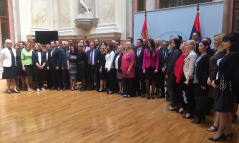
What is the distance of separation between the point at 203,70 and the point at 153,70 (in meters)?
1.83

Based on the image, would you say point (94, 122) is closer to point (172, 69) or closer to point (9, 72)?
point (172, 69)

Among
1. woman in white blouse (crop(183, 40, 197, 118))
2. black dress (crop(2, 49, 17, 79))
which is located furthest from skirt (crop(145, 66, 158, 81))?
black dress (crop(2, 49, 17, 79))

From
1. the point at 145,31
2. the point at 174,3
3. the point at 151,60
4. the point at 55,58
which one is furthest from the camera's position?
the point at 174,3

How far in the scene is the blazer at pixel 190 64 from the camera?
370 cm

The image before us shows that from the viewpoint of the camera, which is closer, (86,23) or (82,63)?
(82,63)

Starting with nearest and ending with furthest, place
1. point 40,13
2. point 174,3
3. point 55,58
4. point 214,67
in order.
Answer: point 214,67, point 55,58, point 174,3, point 40,13

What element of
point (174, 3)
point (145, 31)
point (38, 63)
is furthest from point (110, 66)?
point (174, 3)

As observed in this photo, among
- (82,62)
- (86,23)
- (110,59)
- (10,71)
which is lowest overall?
(10,71)

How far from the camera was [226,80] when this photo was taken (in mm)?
2818

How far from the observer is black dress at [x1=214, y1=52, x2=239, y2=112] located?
2.77 meters

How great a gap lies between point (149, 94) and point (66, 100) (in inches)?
80.5

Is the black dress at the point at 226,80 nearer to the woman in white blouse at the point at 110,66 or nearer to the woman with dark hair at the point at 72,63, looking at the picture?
the woman in white blouse at the point at 110,66

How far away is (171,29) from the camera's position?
20.4 feet

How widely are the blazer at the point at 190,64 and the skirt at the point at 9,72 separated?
15.8ft
